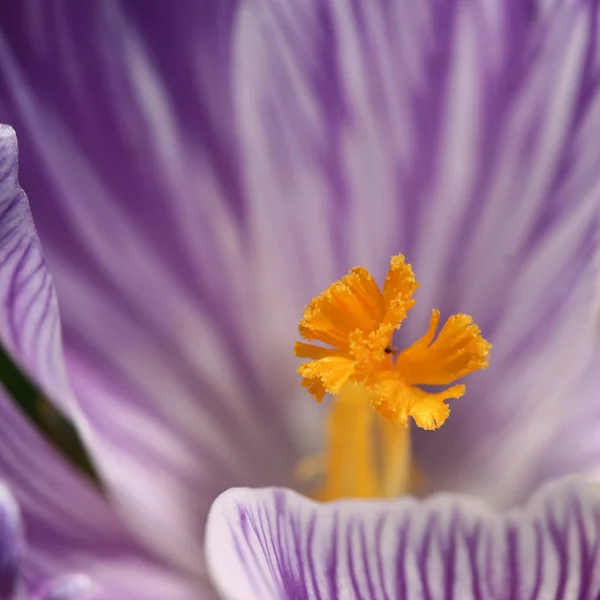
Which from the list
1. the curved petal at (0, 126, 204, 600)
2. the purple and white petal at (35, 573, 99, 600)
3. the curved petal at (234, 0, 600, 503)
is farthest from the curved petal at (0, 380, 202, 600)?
the curved petal at (234, 0, 600, 503)

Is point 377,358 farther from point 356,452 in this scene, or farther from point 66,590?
point 66,590

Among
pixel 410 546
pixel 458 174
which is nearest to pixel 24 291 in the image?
pixel 410 546

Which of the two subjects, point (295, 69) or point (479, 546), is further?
Answer: point (295, 69)

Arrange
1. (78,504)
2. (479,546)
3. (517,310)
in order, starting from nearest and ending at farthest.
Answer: (479,546) < (78,504) < (517,310)

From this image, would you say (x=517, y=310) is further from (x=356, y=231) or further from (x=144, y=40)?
(x=144, y=40)

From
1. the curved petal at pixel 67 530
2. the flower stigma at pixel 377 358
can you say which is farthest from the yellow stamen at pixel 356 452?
the curved petal at pixel 67 530

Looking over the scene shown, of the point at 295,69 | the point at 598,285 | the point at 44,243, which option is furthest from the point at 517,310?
the point at 44,243

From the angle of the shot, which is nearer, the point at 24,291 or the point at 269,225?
the point at 24,291
